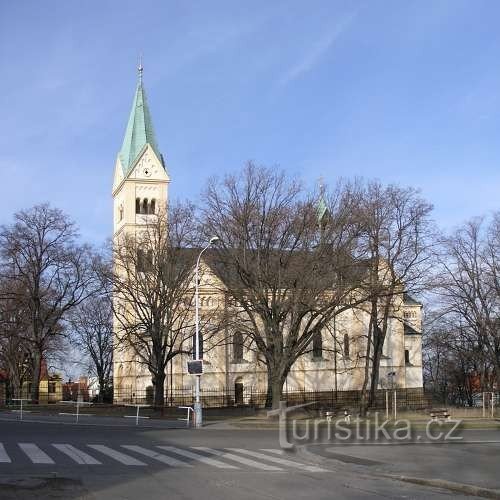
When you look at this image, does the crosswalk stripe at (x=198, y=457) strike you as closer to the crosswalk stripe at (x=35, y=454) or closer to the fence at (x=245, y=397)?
the crosswalk stripe at (x=35, y=454)

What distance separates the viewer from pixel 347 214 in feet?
131

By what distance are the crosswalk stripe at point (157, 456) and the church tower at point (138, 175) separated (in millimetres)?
55154

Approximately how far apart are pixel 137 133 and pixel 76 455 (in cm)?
6575

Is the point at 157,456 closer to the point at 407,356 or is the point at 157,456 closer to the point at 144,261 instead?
the point at 144,261

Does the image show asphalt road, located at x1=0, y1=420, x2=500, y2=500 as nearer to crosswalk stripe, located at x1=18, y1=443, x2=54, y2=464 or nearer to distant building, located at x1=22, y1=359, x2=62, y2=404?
crosswalk stripe, located at x1=18, y1=443, x2=54, y2=464

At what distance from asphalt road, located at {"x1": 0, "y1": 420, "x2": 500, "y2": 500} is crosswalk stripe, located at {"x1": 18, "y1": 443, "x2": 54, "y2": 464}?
24 mm

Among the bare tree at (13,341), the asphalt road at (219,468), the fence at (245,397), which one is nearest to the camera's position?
the asphalt road at (219,468)

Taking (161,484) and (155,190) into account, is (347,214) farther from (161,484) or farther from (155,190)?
(155,190)

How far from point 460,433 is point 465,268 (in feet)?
88.7

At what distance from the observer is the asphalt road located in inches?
510

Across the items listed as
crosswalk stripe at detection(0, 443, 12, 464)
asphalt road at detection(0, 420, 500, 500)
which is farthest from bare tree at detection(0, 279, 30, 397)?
crosswalk stripe at detection(0, 443, 12, 464)

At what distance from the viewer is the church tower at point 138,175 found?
3071 inches

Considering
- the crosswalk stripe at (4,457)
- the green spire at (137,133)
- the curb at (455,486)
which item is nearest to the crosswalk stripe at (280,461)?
the curb at (455,486)

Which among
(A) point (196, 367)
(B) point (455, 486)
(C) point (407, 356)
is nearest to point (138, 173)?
(C) point (407, 356)
